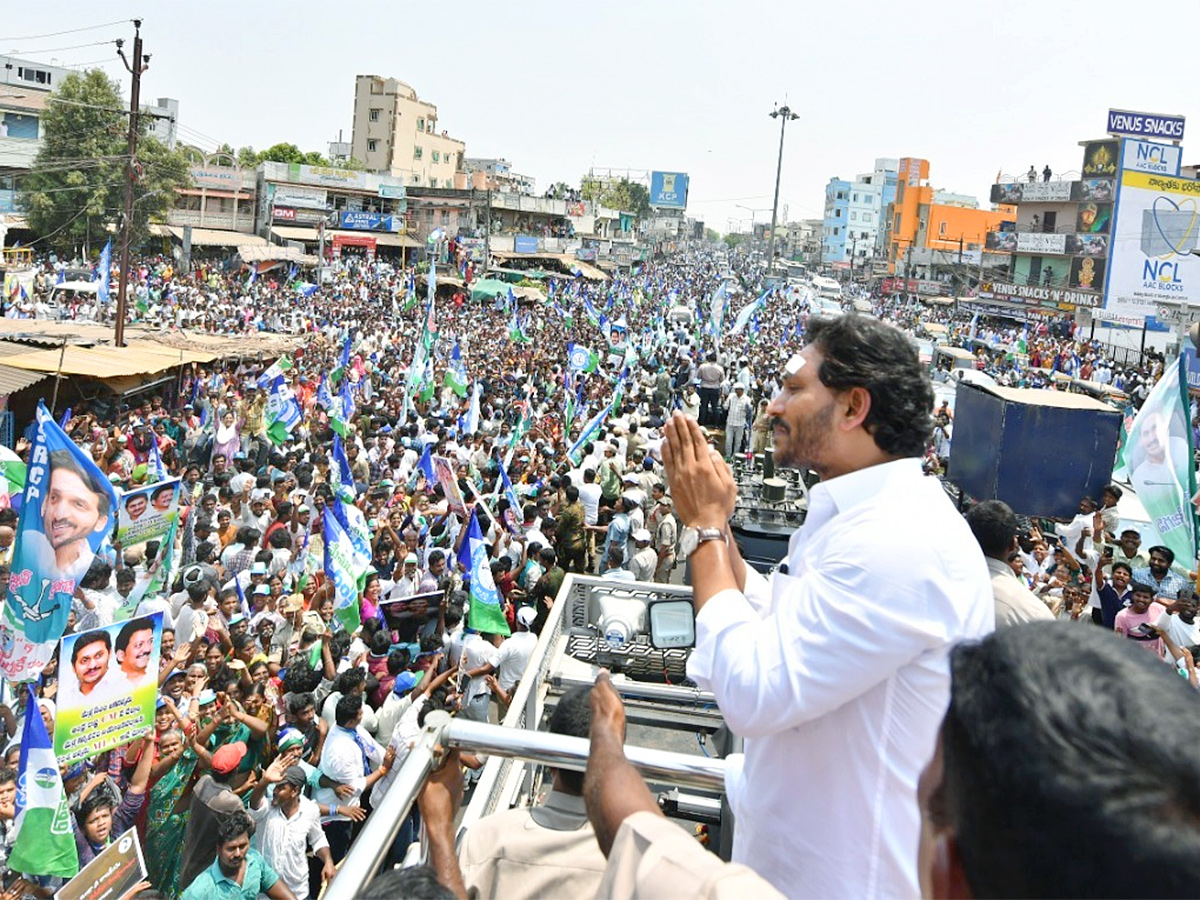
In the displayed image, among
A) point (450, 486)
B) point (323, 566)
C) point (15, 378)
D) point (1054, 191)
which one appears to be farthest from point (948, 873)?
point (1054, 191)

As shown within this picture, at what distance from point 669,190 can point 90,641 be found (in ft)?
423

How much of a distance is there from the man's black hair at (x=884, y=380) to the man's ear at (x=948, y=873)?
880 mm

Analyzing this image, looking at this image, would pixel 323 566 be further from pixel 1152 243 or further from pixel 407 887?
pixel 1152 243

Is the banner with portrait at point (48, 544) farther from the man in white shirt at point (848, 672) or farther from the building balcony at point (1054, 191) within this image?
the building balcony at point (1054, 191)

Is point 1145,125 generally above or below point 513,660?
above

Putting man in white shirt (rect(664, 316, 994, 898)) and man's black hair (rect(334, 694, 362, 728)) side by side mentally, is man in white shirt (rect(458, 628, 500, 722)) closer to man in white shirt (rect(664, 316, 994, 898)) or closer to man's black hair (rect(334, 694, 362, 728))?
man's black hair (rect(334, 694, 362, 728))

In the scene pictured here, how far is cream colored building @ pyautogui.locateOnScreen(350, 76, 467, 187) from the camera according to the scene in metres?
64.6

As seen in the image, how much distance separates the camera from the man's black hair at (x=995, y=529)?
3920mm

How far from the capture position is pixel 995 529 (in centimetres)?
394

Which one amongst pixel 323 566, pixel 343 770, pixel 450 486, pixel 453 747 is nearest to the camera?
pixel 453 747

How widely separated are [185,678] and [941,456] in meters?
12.2

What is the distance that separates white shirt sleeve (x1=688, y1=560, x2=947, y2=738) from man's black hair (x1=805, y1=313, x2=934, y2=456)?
1.07ft

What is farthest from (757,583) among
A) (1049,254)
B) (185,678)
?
(1049,254)

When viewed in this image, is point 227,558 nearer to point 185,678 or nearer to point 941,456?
point 185,678
